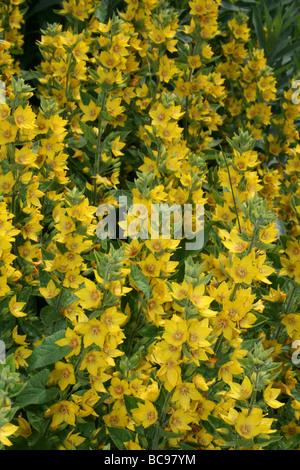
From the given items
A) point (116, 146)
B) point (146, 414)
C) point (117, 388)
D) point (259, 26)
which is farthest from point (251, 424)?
point (259, 26)

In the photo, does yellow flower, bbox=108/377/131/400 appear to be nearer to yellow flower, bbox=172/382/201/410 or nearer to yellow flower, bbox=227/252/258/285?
yellow flower, bbox=172/382/201/410

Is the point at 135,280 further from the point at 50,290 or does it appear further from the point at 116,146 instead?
the point at 116,146

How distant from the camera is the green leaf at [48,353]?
1.34 meters

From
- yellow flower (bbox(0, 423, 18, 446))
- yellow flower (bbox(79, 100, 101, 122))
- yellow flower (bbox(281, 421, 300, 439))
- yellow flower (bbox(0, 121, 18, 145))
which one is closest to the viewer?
yellow flower (bbox(0, 423, 18, 446))

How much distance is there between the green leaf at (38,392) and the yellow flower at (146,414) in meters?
0.20

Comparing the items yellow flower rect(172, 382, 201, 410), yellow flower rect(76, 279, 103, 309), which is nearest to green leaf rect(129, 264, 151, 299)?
yellow flower rect(76, 279, 103, 309)

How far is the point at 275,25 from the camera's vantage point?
12.6ft

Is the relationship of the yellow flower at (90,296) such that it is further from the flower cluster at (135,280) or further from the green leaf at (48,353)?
the green leaf at (48,353)

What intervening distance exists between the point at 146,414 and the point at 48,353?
0.95 feet

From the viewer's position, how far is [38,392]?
1.36 metres

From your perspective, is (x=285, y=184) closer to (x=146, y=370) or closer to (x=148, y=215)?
(x=148, y=215)

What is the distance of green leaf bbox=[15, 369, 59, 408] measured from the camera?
1.33 meters

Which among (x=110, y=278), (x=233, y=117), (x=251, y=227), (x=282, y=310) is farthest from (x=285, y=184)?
(x=110, y=278)

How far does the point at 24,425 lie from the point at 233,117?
2266mm
